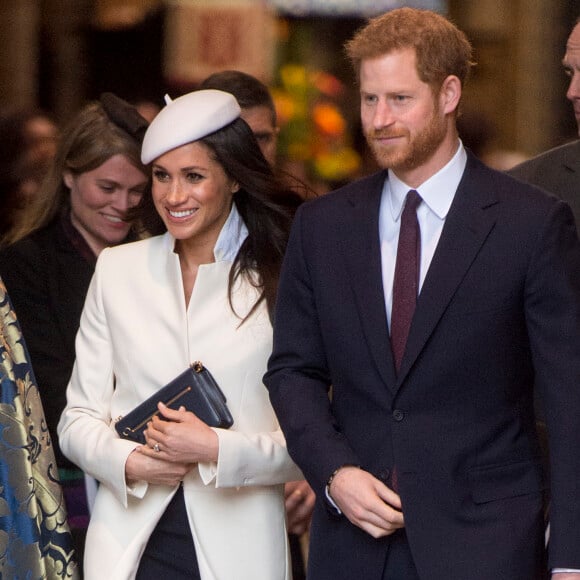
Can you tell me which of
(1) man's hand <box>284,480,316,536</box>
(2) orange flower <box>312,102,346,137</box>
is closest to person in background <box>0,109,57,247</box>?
(1) man's hand <box>284,480,316,536</box>

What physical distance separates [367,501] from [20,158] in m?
3.31

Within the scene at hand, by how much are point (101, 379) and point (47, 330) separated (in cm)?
61

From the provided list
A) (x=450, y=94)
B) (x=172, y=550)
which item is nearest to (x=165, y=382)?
(x=172, y=550)

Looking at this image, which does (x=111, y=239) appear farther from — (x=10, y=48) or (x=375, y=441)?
(x=10, y=48)

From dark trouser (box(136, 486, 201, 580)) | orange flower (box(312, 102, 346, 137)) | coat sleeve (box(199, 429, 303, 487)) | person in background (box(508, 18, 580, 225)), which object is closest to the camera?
coat sleeve (box(199, 429, 303, 487))

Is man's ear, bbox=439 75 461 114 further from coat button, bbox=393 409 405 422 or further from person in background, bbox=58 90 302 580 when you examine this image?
person in background, bbox=58 90 302 580

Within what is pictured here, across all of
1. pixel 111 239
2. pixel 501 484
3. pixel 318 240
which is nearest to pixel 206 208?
pixel 318 240

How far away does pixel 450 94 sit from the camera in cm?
345

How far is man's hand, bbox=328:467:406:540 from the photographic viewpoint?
3.30 metres

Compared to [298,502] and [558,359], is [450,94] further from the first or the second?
[298,502]

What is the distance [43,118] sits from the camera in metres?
6.53

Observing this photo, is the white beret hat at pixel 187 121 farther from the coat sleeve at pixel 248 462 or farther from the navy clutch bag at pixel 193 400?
the coat sleeve at pixel 248 462

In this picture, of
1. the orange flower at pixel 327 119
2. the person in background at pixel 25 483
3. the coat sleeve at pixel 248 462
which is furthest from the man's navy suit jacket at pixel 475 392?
the orange flower at pixel 327 119

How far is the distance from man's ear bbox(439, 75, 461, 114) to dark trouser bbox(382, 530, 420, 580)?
956 millimetres
